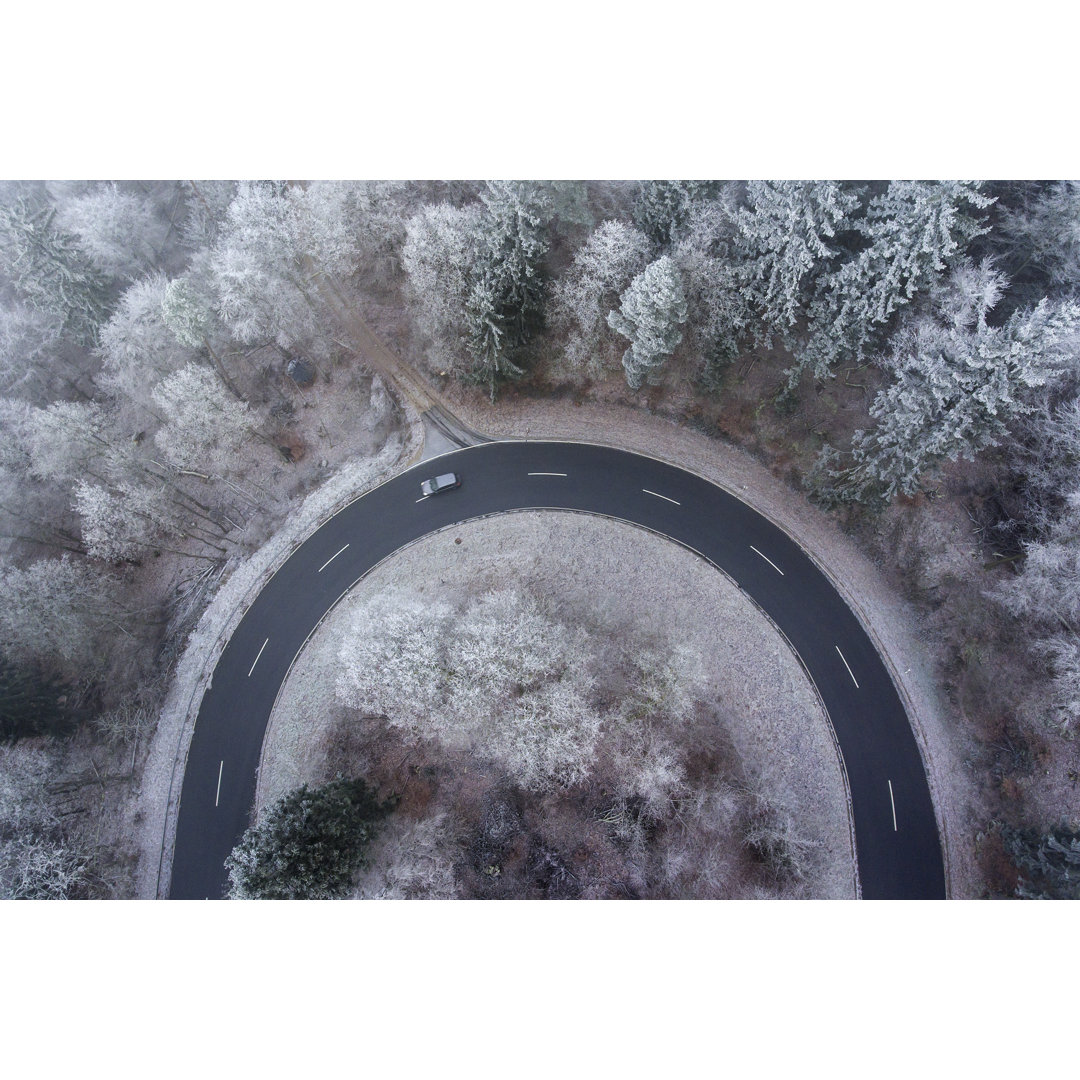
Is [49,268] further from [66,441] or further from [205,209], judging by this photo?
[66,441]

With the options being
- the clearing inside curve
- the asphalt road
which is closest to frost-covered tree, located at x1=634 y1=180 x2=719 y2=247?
the asphalt road

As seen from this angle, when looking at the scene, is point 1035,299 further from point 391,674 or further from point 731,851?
point 391,674

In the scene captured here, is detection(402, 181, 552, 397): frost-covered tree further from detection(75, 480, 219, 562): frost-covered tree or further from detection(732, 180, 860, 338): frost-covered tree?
detection(75, 480, 219, 562): frost-covered tree

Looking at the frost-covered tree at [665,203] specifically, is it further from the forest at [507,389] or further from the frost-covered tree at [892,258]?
the frost-covered tree at [892,258]

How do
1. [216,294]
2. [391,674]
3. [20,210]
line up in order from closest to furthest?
[391,674] → [20,210] → [216,294]

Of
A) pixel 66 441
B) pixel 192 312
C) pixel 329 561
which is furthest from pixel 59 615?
pixel 192 312

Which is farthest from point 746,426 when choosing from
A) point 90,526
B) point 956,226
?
point 90,526
